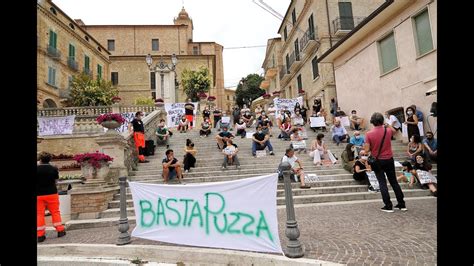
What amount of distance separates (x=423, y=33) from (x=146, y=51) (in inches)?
1842

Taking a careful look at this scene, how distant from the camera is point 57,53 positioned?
2891cm

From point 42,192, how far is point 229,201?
4.36 meters

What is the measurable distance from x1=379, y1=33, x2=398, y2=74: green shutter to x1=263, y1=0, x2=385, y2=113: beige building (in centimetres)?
741

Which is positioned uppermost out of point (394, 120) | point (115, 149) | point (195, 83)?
point (195, 83)

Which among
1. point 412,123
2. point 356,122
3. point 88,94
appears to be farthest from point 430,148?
point 88,94

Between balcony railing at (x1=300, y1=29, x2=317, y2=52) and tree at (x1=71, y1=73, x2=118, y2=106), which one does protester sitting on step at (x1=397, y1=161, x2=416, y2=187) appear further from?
tree at (x1=71, y1=73, x2=118, y2=106)

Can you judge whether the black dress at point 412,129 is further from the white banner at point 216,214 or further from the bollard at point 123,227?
the bollard at point 123,227

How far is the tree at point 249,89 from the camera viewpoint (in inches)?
2438

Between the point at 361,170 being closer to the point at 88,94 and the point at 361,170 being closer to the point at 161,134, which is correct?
the point at 161,134

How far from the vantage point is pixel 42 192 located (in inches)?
227

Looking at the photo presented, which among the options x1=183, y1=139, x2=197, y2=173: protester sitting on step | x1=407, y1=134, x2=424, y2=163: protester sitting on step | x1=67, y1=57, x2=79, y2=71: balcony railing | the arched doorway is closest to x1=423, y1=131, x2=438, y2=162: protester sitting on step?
x1=407, y1=134, x2=424, y2=163: protester sitting on step

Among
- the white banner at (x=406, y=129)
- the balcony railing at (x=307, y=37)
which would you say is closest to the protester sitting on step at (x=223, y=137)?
the white banner at (x=406, y=129)
